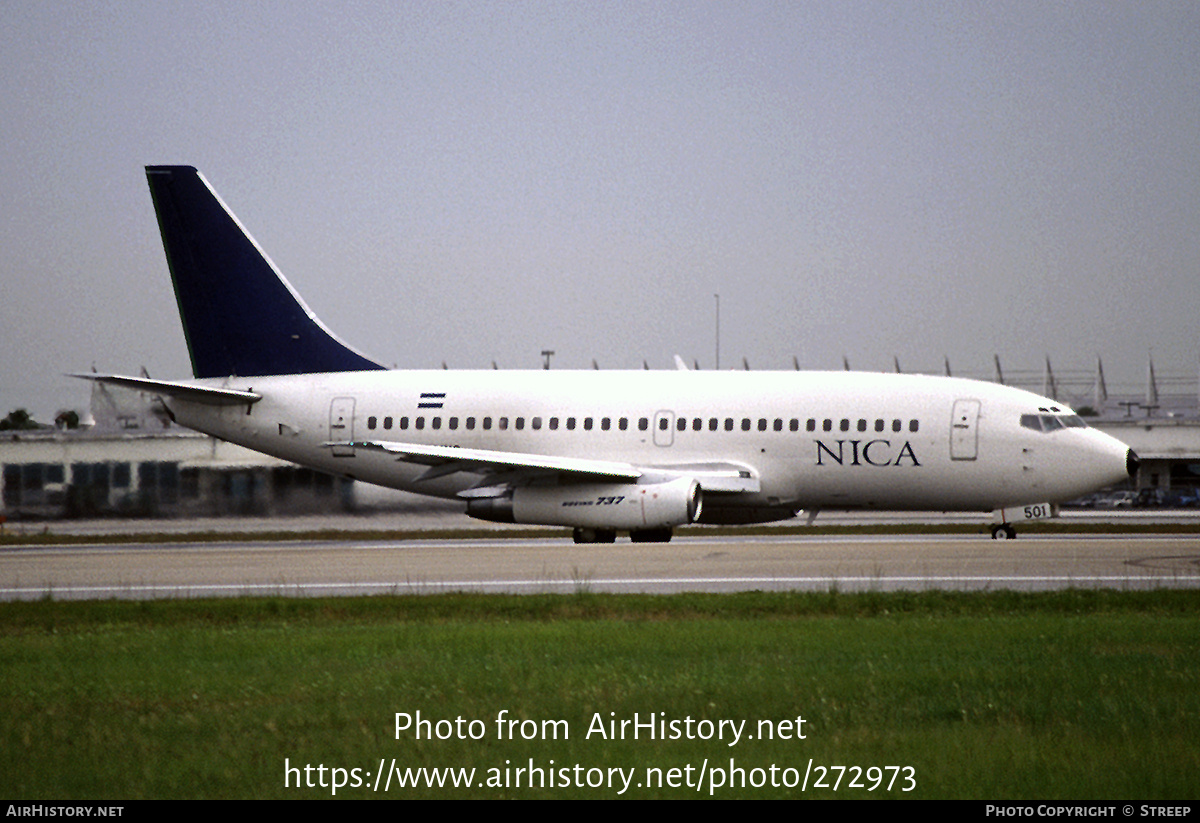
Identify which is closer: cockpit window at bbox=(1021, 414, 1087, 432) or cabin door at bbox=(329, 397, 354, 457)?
cockpit window at bbox=(1021, 414, 1087, 432)

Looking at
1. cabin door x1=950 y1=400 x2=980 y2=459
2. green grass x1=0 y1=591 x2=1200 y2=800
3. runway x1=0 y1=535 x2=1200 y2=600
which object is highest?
cabin door x1=950 y1=400 x2=980 y2=459

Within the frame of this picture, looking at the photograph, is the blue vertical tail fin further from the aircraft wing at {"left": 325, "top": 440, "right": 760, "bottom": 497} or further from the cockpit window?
the cockpit window

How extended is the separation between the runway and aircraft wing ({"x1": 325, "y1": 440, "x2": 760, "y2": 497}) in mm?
1477

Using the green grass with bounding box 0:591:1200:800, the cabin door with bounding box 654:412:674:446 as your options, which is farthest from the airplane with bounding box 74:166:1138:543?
the green grass with bounding box 0:591:1200:800

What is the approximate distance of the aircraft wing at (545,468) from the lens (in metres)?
33.0

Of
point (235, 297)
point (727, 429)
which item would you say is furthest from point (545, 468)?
point (235, 297)

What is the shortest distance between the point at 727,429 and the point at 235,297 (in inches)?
502

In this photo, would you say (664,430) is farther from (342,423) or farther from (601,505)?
(342,423)

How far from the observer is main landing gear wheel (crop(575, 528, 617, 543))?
3438cm

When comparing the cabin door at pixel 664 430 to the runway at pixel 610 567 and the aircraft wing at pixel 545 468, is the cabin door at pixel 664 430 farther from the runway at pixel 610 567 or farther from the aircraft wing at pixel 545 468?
the runway at pixel 610 567

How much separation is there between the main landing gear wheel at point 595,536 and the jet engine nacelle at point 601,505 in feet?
2.90

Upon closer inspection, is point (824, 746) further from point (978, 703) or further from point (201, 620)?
point (201, 620)

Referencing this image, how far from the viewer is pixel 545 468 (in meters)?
32.9
